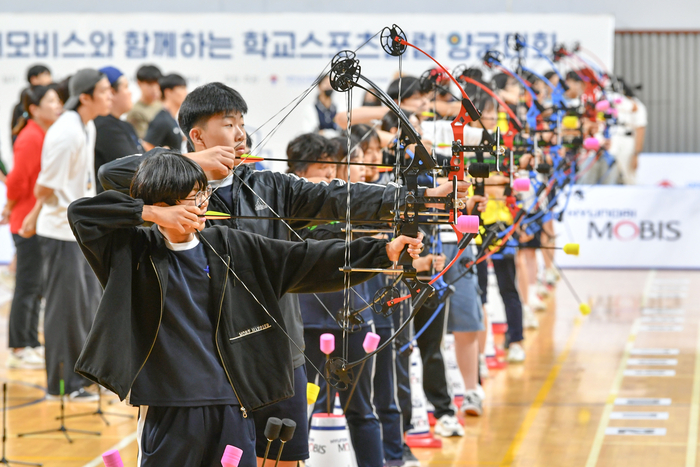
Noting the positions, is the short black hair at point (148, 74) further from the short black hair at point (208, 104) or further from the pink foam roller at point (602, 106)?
the short black hair at point (208, 104)

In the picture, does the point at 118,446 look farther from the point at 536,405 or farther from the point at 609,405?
the point at 609,405

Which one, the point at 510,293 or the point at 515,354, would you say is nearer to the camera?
the point at 510,293

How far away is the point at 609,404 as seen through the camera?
187 inches

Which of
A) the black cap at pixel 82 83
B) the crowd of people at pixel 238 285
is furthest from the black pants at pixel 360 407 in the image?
the black cap at pixel 82 83

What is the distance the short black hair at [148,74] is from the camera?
20.8 ft

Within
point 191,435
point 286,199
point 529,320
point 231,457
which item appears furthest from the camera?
point 529,320

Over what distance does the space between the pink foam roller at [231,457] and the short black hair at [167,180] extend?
1.76 feet

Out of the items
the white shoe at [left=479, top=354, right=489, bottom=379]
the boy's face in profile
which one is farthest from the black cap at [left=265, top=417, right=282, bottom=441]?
the white shoe at [left=479, top=354, right=489, bottom=379]

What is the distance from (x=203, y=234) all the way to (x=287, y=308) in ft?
1.37

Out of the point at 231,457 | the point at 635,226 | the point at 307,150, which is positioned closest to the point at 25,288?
the point at 307,150

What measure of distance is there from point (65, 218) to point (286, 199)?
7.96 feet

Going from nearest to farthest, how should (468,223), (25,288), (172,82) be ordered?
1. (468,223)
2. (25,288)
3. (172,82)

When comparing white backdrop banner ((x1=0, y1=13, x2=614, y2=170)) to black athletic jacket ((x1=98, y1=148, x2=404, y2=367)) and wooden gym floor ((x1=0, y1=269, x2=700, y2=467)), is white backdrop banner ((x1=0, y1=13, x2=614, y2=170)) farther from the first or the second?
black athletic jacket ((x1=98, y1=148, x2=404, y2=367))

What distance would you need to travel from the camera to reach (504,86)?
20.5 ft
